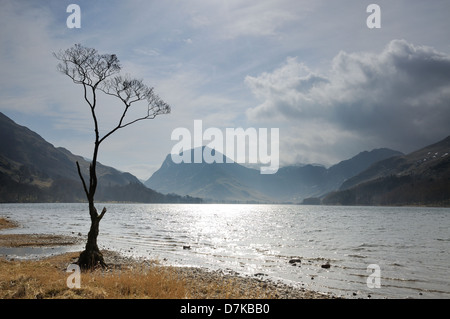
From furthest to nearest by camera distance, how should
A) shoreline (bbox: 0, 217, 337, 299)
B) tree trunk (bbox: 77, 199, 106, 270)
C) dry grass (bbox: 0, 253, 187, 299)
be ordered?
tree trunk (bbox: 77, 199, 106, 270)
shoreline (bbox: 0, 217, 337, 299)
dry grass (bbox: 0, 253, 187, 299)

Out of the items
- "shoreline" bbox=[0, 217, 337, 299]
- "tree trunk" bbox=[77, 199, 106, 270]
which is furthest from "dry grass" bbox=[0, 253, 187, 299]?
"tree trunk" bbox=[77, 199, 106, 270]

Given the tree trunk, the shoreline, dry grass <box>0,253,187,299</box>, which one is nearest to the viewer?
dry grass <box>0,253,187,299</box>

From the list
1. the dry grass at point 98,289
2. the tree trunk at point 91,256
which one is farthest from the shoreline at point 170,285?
the tree trunk at point 91,256

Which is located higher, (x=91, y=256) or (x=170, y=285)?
(x=170, y=285)

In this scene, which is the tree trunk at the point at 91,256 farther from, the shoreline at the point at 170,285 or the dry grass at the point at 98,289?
the dry grass at the point at 98,289

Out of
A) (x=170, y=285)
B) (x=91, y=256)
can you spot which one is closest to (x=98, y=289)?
(x=170, y=285)

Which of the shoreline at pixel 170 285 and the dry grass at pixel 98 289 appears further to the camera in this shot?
the shoreline at pixel 170 285

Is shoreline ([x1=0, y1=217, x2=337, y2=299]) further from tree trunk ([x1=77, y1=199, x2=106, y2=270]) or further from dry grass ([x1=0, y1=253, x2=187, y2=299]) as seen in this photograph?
tree trunk ([x1=77, y1=199, x2=106, y2=270])

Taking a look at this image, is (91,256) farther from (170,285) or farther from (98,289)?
(170,285)

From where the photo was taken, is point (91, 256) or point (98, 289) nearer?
point (98, 289)

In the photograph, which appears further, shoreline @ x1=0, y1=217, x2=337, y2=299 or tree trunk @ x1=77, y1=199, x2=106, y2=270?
tree trunk @ x1=77, y1=199, x2=106, y2=270

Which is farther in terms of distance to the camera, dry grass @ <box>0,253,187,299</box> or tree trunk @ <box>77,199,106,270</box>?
tree trunk @ <box>77,199,106,270</box>

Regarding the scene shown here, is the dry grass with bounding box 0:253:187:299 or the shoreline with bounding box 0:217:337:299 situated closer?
the dry grass with bounding box 0:253:187:299
